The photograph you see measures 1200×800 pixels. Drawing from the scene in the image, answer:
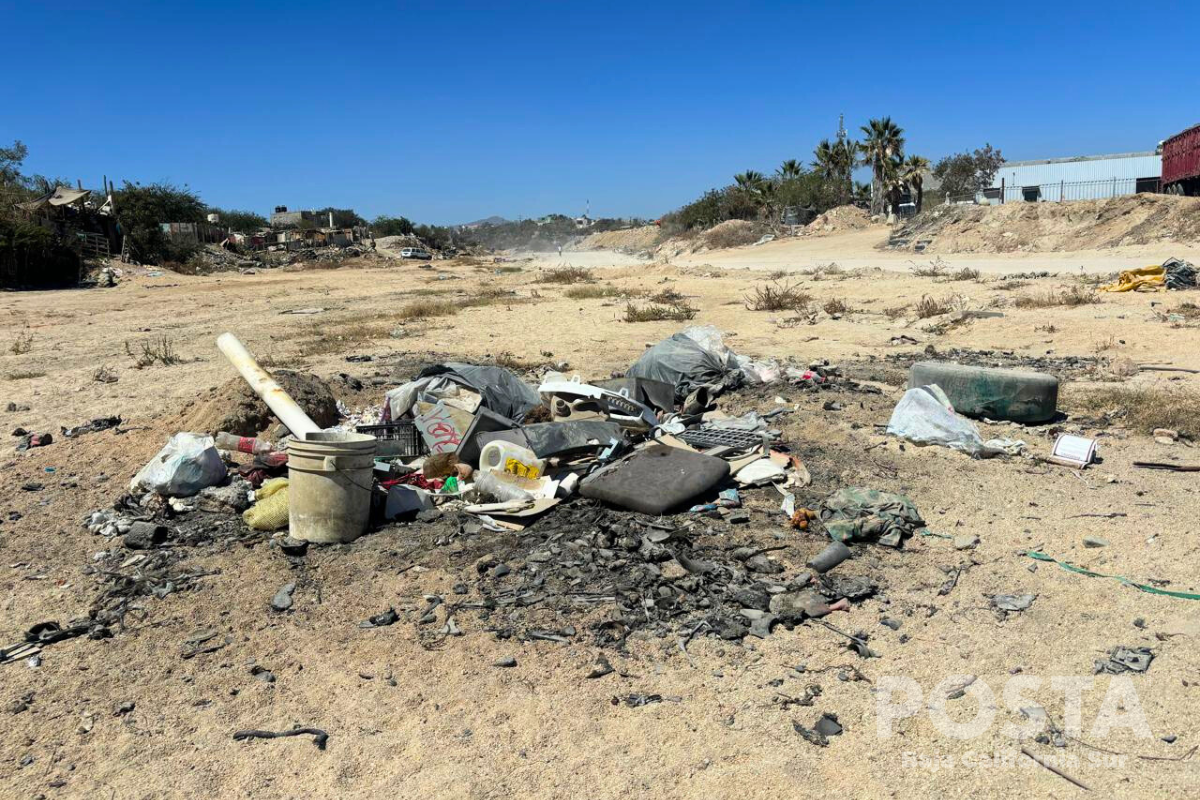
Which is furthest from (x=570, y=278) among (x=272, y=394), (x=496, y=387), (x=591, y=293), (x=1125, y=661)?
(x=1125, y=661)

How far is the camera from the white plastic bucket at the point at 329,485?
387 cm

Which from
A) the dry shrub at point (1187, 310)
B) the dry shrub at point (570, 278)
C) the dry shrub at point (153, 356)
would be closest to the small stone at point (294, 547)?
the dry shrub at point (153, 356)

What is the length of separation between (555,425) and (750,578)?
1.75 meters

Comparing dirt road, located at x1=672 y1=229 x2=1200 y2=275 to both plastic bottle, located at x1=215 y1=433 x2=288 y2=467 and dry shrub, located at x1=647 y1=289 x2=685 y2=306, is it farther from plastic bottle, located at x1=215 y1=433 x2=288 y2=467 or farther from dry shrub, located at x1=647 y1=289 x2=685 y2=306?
plastic bottle, located at x1=215 y1=433 x2=288 y2=467

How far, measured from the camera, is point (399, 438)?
5.21 m

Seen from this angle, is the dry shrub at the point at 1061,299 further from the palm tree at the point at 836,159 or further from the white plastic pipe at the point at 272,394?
the palm tree at the point at 836,159

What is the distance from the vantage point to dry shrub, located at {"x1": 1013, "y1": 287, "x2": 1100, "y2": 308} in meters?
11.6

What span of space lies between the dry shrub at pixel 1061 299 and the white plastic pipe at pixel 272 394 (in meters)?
10.3

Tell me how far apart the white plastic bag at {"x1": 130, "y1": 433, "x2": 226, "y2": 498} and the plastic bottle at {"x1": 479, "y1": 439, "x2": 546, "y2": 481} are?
1538 millimetres

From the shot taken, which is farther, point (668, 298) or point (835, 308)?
point (668, 298)

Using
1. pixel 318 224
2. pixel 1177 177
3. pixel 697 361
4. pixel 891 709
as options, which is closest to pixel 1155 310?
pixel 697 361

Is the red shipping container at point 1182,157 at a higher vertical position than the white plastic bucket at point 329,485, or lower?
Answer: higher

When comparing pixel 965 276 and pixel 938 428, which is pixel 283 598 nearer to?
pixel 938 428

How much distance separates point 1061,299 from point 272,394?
437 inches
